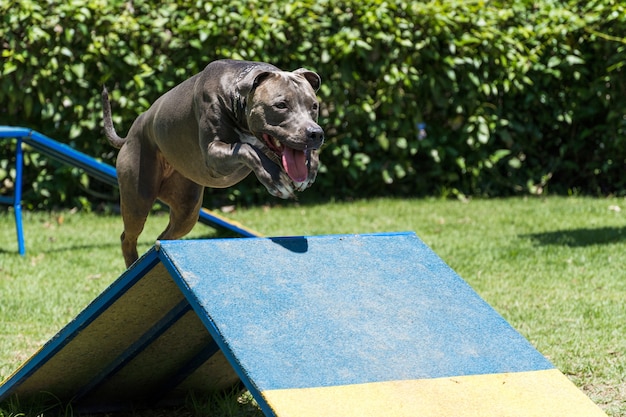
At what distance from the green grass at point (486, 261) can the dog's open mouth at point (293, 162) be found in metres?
1.28

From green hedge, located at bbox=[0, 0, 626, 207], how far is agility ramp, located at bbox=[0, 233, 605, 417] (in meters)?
5.69

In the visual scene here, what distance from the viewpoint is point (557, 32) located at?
9930 mm

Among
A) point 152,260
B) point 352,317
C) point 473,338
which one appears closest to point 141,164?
point 152,260

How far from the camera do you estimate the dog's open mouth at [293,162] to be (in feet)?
12.0

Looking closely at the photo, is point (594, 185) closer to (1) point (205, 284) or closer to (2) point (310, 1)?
(2) point (310, 1)

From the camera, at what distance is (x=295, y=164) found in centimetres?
367

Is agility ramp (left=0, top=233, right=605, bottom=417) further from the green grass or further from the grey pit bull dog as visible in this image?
the green grass

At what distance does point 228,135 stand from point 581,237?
4956 millimetres

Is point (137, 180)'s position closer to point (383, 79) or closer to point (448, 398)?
point (448, 398)

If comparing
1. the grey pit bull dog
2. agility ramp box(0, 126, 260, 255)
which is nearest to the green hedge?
agility ramp box(0, 126, 260, 255)

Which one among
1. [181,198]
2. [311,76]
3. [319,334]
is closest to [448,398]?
[319,334]

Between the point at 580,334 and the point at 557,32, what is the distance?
5.43 m

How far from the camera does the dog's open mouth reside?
3645mm

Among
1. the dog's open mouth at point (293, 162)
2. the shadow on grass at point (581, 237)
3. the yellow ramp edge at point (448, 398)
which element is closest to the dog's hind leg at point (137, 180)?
the dog's open mouth at point (293, 162)
